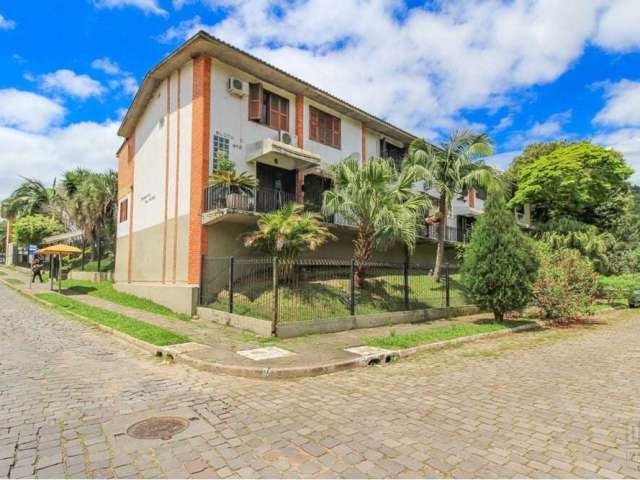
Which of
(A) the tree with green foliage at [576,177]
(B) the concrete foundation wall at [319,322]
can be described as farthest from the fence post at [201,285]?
(A) the tree with green foliage at [576,177]

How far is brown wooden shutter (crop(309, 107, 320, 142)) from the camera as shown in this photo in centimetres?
1827

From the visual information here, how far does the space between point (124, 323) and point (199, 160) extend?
6213mm

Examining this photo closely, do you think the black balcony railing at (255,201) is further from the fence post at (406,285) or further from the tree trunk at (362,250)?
the fence post at (406,285)

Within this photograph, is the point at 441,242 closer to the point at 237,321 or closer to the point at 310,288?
the point at 310,288

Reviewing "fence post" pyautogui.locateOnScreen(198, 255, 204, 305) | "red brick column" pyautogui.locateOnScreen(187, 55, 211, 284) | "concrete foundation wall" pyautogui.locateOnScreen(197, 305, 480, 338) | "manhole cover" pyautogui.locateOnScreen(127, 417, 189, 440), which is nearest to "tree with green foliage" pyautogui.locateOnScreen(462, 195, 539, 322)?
"concrete foundation wall" pyautogui.locateOnScreen(197, 305, 480, 338)

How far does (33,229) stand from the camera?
32.2 metres

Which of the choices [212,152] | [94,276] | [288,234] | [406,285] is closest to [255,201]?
[212,152]

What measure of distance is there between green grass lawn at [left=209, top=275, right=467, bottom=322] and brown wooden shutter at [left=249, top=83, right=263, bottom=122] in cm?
712

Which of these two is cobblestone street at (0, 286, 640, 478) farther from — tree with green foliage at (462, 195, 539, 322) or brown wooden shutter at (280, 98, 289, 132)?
brown wooden shutter at (280, 98, 289, 132)

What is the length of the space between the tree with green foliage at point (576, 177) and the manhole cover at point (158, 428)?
28.3 meters

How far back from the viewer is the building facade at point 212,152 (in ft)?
47.2

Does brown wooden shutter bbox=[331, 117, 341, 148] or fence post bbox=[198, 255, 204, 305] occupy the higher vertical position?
brown wooden shutter bbox=[331, 117, 341, 148]

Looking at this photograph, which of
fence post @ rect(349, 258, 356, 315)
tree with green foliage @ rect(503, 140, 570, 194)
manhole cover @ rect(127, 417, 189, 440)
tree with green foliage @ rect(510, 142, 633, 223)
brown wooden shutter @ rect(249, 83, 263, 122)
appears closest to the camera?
manhole cover @ rect(127, 417, 189, 440)

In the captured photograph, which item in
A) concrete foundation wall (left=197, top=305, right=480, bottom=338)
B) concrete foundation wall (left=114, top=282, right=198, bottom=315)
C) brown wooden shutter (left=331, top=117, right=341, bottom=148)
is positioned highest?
brown wooden shutter (left=331, top=117, right=341, bottom=148)
